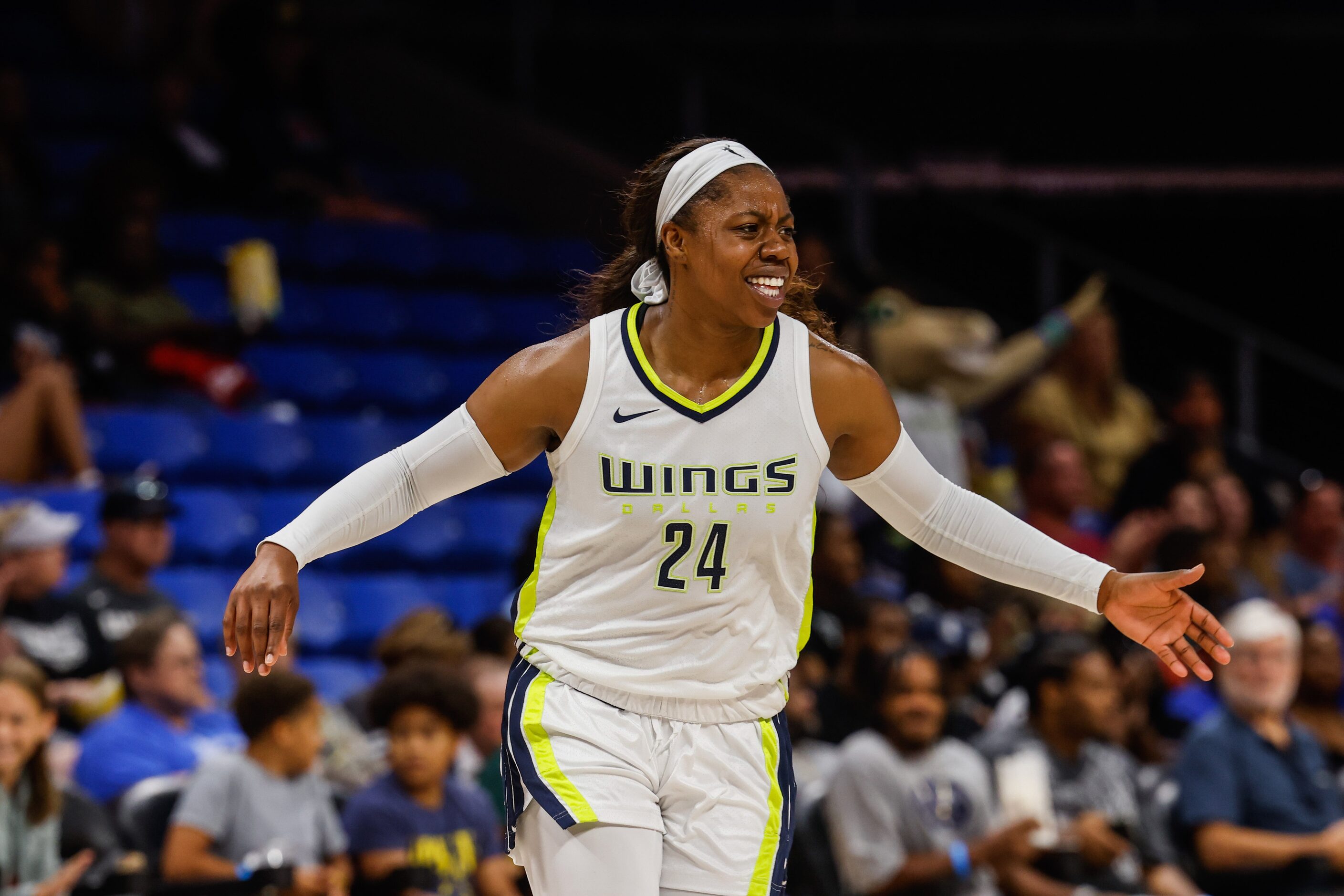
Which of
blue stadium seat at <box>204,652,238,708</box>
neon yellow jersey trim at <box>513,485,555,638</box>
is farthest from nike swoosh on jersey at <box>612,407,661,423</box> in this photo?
blue stadium seat at <box>204,652,238,708</box>

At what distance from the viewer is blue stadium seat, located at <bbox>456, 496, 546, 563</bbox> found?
8.29 metres

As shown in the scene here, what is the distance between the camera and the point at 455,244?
32.3 ft

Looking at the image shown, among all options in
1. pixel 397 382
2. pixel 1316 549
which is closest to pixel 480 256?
pixel 397 382

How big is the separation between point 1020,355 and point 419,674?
4.89 m

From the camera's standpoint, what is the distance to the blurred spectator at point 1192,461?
29.8 ft

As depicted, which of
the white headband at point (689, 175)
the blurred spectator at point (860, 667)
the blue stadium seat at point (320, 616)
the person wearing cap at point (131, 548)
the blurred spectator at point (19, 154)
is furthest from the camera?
the blurred spectator at point (19, 154)

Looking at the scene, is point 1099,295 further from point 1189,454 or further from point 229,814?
point 229,814

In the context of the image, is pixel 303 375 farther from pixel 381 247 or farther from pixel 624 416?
pixel 624 416

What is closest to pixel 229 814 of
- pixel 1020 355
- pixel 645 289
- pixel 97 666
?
pixel 97 666

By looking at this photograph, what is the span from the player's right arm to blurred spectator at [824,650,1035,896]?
294 cm

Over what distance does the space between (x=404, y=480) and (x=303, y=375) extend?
560cm

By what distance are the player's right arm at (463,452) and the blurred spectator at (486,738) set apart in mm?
2568

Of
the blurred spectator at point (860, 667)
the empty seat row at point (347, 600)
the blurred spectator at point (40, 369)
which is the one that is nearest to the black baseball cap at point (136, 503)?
the empty seat row at point (347, 600)

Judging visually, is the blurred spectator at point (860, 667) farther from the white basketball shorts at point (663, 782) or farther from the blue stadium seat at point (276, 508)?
the white basketball shorts at point (663, 782)
